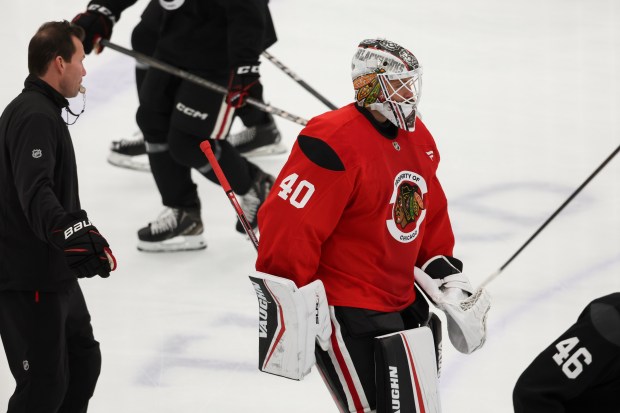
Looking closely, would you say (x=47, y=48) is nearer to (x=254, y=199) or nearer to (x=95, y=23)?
(x=95, y=23)

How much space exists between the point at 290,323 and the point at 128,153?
267 centimetres

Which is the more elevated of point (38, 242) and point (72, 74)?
point (72, 74)

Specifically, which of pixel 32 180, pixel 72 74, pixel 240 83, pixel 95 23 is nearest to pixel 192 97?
pixel 240 83

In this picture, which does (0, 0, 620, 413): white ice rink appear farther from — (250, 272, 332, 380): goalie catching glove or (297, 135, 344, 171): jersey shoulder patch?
(297, 135, 344, 171): jersey shoulder patch

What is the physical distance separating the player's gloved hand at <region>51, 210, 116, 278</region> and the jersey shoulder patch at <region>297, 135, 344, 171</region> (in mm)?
497

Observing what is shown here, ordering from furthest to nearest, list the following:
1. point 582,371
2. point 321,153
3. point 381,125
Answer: point 381,125
point 321,153
point 582,371

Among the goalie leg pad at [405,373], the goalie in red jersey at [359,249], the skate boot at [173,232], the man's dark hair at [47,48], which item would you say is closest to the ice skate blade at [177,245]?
the skate boot at [173,232]

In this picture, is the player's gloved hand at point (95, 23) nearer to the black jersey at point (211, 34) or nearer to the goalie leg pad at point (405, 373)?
the black jersey at point (211, 34)

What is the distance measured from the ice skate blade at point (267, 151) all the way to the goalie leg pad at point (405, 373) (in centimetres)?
263

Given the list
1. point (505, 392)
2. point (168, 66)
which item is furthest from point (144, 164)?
point (505, 392)

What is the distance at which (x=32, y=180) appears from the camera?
98.4 inches

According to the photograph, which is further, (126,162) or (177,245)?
(126,162)

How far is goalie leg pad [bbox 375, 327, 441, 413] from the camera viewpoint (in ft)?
8.16

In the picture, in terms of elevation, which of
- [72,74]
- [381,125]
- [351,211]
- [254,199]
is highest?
[381,125]
